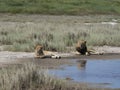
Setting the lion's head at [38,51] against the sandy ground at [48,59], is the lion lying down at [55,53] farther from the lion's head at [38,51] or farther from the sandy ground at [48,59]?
the sandy ground at [48,59]

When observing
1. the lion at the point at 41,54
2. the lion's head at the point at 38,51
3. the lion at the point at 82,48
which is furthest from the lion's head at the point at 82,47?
the lion's head at the point at 38,51

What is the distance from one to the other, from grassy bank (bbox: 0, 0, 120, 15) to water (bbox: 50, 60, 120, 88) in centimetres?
6493

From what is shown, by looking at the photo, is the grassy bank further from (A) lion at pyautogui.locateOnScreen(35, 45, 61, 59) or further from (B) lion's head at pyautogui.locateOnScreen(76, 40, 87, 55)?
(A) lion at pyautogui.locateOnScreen(35, 45, 61, 59)

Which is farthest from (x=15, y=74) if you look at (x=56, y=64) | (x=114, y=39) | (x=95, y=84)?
(x=114, y=39)

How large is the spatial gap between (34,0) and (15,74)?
87.7 meters

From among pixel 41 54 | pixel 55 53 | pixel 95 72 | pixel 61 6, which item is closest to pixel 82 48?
pixel 55 53

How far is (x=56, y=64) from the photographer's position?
21.6 metres

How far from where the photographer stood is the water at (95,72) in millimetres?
16781

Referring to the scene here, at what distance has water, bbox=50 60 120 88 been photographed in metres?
16.8

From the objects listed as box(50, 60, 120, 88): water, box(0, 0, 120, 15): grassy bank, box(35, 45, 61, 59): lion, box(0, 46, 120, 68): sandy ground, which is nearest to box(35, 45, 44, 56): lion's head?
box(35, 45, 61, 59): lion

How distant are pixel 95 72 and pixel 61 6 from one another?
A: 2954 inches

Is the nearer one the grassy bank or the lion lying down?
the lion lying down

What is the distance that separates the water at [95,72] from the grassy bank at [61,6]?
213ft

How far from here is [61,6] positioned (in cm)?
9356
